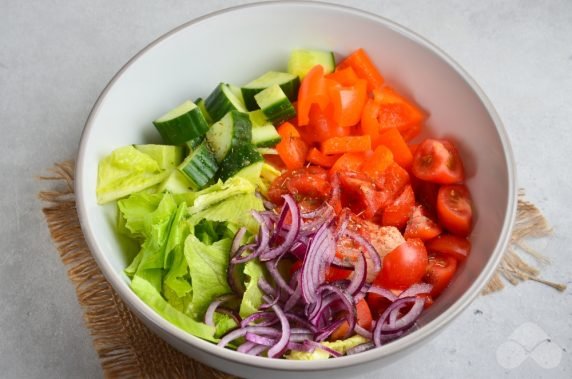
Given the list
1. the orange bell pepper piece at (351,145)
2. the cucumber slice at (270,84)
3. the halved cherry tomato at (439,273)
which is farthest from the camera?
the cucumber slice at (270,84)

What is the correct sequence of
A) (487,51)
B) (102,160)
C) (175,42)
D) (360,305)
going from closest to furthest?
1. (360,305)
2. (102,160)
3. (175,42)
4. (487,51)

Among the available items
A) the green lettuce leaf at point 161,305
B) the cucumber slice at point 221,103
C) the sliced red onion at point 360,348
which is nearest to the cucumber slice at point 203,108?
the cucumber slice at point 221,103

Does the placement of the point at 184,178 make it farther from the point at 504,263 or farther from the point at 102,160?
the point at 504,263

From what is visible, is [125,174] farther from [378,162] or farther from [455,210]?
[455,210]

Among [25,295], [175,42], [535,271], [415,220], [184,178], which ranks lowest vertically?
[535,271]

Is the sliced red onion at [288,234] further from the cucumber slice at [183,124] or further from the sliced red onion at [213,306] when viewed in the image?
the cucumber slice at [183,124]

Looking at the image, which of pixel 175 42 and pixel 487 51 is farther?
pixel 487 51

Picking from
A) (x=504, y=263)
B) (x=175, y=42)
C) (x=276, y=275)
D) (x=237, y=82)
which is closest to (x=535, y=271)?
(x=504, y=263)
